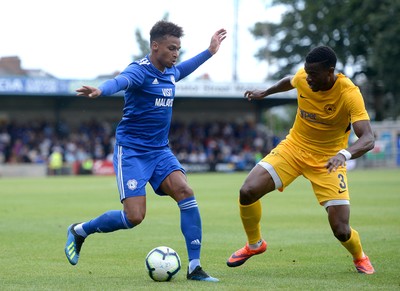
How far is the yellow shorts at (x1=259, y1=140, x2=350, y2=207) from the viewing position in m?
8.91

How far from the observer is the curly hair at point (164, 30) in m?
8.66

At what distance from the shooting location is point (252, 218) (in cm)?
A: 920

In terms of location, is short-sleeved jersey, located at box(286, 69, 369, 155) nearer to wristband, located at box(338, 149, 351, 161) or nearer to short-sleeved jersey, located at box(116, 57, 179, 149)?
wristband, located at box(338, 149, 351, 161)

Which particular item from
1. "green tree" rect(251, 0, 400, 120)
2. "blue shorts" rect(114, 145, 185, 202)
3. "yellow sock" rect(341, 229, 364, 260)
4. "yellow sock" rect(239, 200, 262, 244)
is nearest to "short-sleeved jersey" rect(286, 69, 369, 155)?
"yellow sock" rect(239, 200, 262, 244)

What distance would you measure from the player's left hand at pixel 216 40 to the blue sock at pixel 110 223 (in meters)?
2.37

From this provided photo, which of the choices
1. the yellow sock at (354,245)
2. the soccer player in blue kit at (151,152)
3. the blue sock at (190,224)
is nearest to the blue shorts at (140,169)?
the soccer player in blue kit at (151,152)

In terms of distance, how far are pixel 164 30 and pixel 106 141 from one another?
128 feet

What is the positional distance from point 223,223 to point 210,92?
3500 centimetres

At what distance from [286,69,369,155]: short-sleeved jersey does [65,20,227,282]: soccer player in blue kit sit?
1.47 m

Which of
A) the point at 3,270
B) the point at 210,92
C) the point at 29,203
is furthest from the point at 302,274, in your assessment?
the point at 210,92

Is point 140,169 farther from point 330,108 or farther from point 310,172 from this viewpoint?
point 330,108

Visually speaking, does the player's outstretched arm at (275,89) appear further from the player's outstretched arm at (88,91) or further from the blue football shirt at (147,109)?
the player's outstretched arm at (88,91)

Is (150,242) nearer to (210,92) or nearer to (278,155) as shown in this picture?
(278,155)

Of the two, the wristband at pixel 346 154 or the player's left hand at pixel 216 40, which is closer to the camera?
the wristband at pixel 346 154
